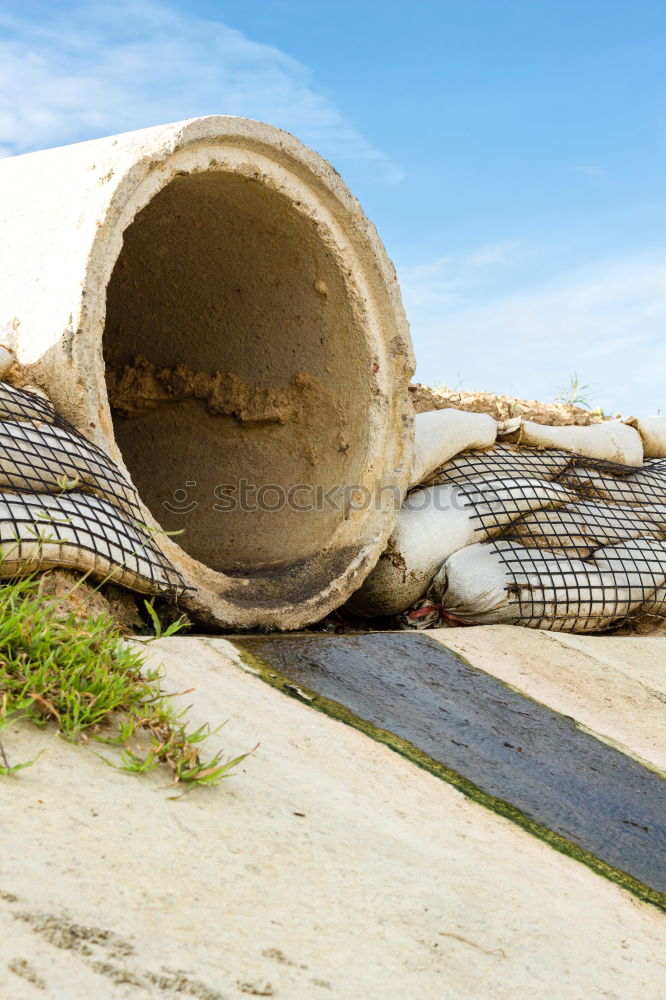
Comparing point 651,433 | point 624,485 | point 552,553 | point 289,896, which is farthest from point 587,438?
point 289,896

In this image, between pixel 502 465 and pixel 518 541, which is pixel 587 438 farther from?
pixel 518 541

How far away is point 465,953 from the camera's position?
4.22 ft

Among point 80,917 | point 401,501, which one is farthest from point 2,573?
point 401,501

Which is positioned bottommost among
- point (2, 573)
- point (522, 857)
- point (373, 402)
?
point (522, 857)

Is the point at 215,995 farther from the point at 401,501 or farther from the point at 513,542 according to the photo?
the point at 513,542

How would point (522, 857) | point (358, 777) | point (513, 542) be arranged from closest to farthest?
point (522, 857), point (358, 777), point (513, 542)

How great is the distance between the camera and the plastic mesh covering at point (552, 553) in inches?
138

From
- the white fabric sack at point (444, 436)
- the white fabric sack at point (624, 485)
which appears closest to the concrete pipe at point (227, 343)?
the white fabric sack at point (444, 436)

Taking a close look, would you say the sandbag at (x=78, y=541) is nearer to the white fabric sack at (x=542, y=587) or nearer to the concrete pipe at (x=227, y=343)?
the concrete pipe at (x=227, y=343)

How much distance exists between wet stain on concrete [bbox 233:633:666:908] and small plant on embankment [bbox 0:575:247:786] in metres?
0.60

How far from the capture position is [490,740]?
2.31m

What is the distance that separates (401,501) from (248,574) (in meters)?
0.60

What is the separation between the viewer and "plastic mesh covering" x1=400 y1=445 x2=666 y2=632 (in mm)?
3512

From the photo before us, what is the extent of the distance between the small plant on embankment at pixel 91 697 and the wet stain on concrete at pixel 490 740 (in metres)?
0.60
